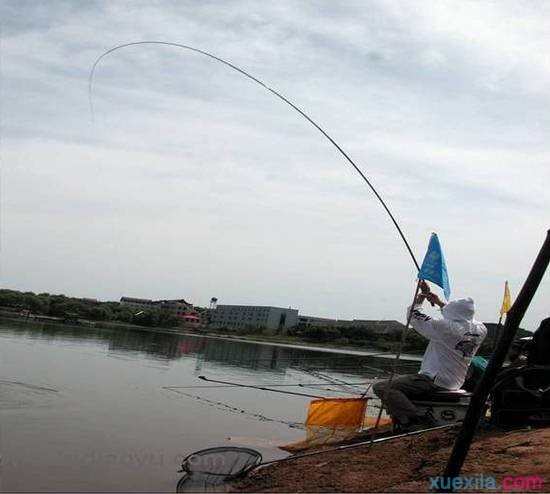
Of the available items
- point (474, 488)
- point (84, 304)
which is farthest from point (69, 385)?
point (84, 304)

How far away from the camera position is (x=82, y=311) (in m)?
85.2

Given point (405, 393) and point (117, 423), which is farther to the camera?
point (117, 423)

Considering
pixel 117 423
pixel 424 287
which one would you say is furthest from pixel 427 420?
pixel 117 423

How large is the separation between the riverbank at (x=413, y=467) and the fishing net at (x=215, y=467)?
15 centimetres

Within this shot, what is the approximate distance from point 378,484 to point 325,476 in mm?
635

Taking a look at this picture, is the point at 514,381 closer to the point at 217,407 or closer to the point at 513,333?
the point at 513,333

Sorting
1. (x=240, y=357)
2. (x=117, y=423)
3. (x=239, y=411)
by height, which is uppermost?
(x=239, y=411)

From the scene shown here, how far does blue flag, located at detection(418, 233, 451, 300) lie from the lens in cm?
784

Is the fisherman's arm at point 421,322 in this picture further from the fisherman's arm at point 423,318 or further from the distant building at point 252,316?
the distant building at point 252,316

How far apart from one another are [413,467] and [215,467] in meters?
1.93

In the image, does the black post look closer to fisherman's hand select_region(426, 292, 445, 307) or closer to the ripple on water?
fisherman's hand select_region(426, 292, 445, 307)

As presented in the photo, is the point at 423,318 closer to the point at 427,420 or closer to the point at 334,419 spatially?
the point at 427,420

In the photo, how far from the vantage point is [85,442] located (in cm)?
777

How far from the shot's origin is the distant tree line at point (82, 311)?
79.7 m
